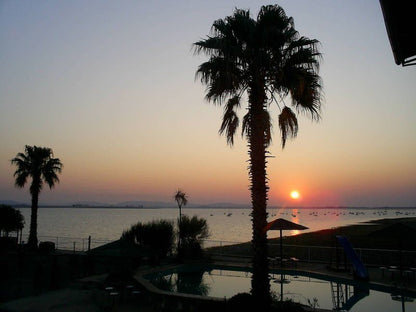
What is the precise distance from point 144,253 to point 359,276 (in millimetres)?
8742

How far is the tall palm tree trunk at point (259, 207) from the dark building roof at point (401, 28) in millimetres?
4387

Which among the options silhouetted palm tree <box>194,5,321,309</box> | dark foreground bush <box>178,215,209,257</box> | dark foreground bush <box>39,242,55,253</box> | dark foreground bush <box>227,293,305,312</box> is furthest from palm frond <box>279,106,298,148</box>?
dark foreground bush <box>39,242,55,253</box>

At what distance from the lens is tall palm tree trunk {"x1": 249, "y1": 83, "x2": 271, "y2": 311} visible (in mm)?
9578

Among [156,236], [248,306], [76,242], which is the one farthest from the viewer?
[76,242]

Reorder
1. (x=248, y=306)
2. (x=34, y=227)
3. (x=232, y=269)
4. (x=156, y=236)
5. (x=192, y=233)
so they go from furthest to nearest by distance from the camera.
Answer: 1. (x=34, y=227)
2. (x=192, y=233)
3. (x=156, y=236)
4. (x=232, y=269)
5. (x=248, y=306)

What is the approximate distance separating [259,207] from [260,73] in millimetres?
3520

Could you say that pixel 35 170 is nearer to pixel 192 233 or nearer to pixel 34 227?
pixel 34 227

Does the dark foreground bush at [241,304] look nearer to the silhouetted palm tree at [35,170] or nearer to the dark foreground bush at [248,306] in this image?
the dark foreground bush at [248,306]

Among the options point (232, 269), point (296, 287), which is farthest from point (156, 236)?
point (296, 287)

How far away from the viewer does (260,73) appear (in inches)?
406

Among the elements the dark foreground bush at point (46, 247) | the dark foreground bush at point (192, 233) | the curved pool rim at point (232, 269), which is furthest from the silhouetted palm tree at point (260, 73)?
the dark foreground bush at point (46, 247)

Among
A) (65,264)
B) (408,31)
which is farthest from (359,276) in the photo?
(65,264)

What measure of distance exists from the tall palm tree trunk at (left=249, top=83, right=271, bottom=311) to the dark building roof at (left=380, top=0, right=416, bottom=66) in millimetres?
4387

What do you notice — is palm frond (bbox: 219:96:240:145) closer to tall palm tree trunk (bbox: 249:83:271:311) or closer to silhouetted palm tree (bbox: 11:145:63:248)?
tall palm tree trunk (bbox: 249:83:271:311)
